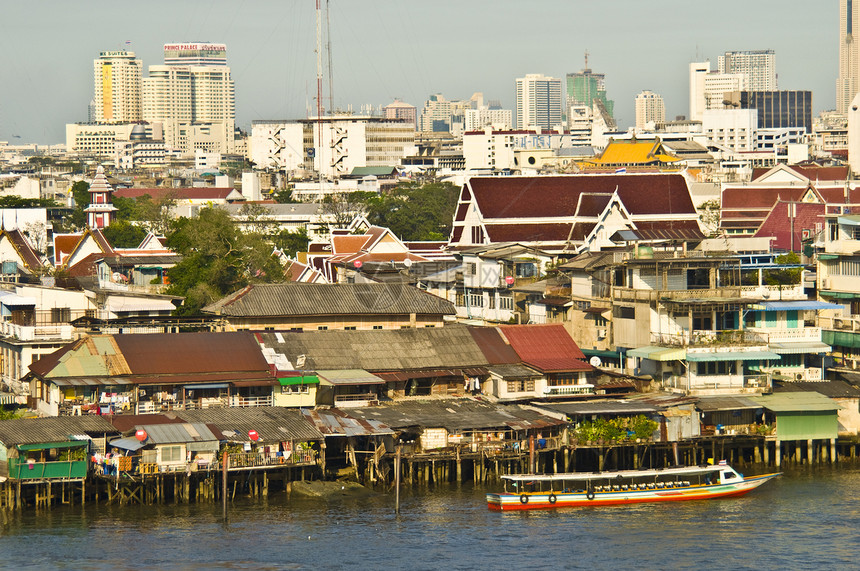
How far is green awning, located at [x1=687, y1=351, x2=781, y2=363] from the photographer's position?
47.4 m

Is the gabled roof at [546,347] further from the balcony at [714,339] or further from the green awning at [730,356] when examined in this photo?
the green awning at [730,356]

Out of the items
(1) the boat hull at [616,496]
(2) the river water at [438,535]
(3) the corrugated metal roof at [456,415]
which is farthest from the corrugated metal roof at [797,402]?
(3) the corrugated metal roof at [456,415]

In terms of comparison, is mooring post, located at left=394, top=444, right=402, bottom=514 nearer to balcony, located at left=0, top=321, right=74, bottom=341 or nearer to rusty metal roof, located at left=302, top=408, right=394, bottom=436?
rusty metal roof, located at left=302, top=408, right=394, bottom=436

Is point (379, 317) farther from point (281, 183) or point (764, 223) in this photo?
point (281, 183)

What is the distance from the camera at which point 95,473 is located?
40781mm

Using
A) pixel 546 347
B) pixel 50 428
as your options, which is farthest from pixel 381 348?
pixel 50 428

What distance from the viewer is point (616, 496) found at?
4175 cm

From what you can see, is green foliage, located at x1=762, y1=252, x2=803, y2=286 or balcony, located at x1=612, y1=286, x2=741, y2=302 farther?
green foliage, located at x1=762, y1=252, x2=803, y2=286

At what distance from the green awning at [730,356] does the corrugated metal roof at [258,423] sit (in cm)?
1324

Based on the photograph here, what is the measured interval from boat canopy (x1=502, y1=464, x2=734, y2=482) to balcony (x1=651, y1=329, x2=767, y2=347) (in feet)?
19.4

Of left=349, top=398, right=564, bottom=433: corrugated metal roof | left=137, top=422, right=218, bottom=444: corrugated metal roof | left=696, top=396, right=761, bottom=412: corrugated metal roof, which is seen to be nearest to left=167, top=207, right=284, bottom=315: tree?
left=349, top=398, right=564, bottom=433: corrugated metal roof

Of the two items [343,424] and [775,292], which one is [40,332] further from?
[775,292]

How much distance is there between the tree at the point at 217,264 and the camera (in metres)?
61.6

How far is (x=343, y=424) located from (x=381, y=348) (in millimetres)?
6082
